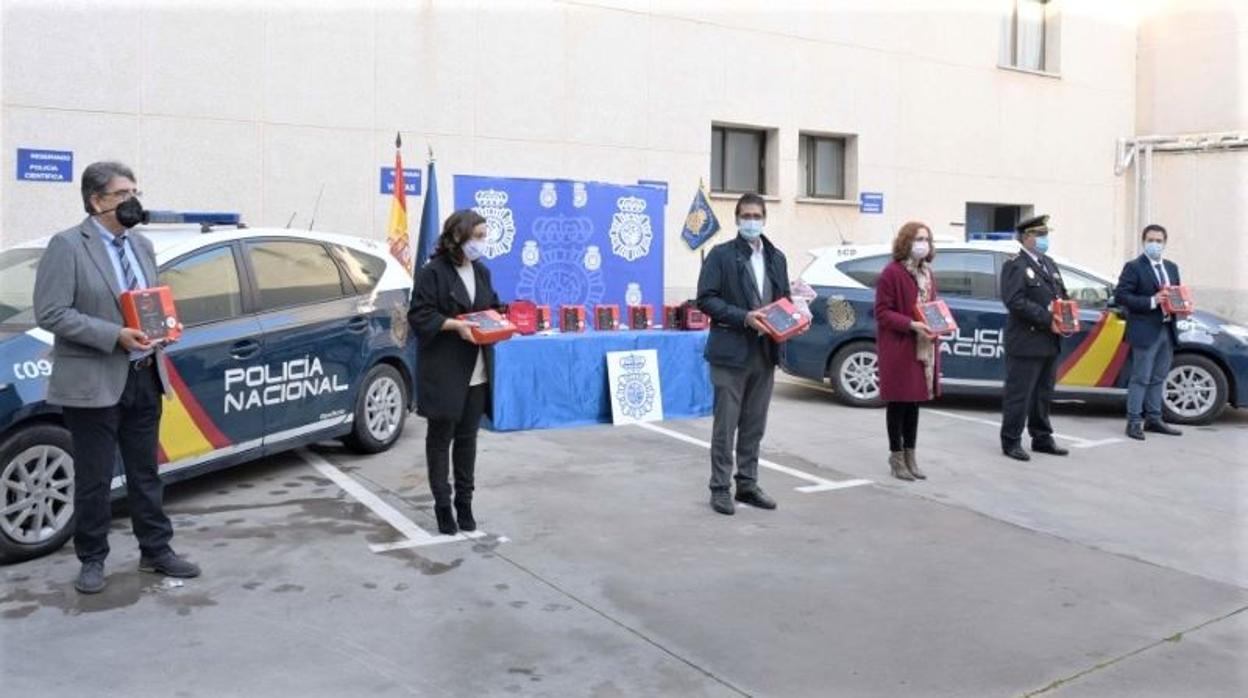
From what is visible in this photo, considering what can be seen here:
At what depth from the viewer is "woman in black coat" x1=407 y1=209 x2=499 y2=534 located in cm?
564

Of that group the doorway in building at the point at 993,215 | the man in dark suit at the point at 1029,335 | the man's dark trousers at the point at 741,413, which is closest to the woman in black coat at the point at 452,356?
the man's dark trousers at the point at 741,413

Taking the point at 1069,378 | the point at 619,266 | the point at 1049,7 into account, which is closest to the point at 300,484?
the point at 619,266

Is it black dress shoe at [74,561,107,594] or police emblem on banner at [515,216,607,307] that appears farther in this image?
police emblem on banner at [515,216,607,307]

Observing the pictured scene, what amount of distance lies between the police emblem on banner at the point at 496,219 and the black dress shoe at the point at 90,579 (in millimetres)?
5160

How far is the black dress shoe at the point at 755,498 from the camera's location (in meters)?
6.58

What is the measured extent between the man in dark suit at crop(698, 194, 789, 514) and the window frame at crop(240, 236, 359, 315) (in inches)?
102

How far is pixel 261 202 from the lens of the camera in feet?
36.9

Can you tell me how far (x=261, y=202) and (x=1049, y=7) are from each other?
13703 millimetres

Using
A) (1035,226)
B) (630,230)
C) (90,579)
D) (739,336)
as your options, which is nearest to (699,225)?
(630,230)

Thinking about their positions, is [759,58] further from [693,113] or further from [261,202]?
[261,202]

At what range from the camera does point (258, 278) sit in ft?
21.9

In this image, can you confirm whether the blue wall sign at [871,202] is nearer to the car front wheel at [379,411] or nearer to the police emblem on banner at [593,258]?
the police emblem on banner at [593,258]

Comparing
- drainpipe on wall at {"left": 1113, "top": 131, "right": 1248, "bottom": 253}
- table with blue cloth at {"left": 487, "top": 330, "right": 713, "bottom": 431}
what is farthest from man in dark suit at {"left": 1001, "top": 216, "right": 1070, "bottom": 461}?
drainpipe on wall at {"left": 1113, "top": 131, "right": 1248, "bottom": 253}

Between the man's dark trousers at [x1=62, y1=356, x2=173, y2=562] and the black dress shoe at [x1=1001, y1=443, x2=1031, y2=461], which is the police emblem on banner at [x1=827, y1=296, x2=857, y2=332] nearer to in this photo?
the black dress shoe at [x1=1001, y1=443, x2=1031, y2=461]
